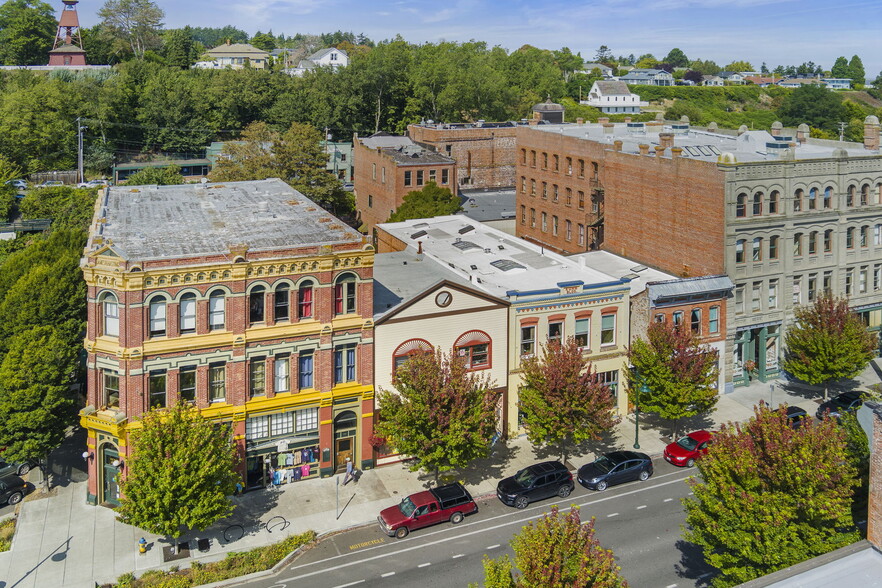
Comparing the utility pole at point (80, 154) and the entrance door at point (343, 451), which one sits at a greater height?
the utility pole at point (80, 154)

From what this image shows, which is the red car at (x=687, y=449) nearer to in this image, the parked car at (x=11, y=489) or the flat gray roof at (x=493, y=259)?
the flat gray roof at (x=493, y=259)

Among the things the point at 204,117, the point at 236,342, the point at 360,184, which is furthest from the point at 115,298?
the point at 204,117

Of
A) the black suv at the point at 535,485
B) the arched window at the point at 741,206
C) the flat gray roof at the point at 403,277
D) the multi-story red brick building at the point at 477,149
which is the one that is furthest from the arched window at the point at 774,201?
the multi-story red brick building at the point at 477,149

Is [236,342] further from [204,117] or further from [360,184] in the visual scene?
[204,117]

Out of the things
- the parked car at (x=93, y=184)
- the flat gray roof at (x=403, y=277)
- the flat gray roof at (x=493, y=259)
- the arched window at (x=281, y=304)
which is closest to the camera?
the arched window at (x=281, y=304)

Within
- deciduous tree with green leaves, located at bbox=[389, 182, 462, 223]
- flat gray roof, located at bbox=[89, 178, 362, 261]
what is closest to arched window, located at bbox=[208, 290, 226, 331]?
flat gray roof, located at bbox=[89, 178, 362, 261]

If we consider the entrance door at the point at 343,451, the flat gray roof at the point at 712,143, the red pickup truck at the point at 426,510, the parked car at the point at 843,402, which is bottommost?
the red pickup truck at the point at 426,510

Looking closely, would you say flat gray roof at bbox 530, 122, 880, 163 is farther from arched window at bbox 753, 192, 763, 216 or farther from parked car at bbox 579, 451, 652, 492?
parked car at bbox 579, 451, 652, 492

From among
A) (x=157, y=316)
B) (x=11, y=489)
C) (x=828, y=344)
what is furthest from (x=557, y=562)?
(x=828, y=344)
